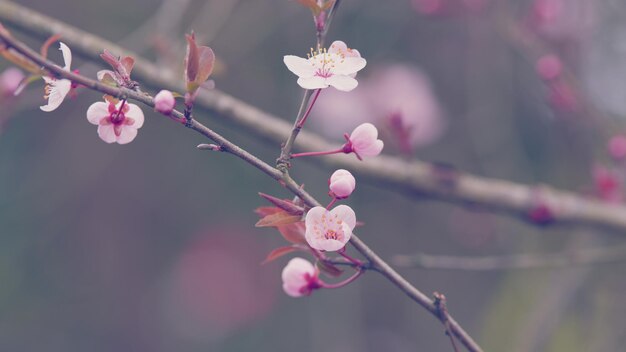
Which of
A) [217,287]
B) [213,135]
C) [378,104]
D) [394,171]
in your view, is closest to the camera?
[213,135]

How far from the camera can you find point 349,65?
2.25ft

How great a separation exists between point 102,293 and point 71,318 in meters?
0.20

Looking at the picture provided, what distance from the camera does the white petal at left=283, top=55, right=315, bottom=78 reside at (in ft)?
2.21

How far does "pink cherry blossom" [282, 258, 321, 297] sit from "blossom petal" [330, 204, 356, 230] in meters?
0.12

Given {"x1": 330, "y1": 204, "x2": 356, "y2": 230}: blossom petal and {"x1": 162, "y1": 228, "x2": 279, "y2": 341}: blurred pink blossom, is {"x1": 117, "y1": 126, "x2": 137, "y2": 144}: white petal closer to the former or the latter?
{"x1": 330, "y1": 204, "x2": 356, "y2": 230}: blossom petal

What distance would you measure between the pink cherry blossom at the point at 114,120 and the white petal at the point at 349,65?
0.75 ft

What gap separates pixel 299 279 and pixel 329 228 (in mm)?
123

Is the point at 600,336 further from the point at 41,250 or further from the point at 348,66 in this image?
the point at 41,250

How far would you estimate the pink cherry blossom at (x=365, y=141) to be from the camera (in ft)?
2.30

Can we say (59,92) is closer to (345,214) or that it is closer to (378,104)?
(345,214)

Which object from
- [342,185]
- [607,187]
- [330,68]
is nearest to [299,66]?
[330,68]

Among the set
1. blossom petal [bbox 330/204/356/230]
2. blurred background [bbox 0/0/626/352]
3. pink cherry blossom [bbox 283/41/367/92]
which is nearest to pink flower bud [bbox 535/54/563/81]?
blurred background [bbox 0/0/626/352]

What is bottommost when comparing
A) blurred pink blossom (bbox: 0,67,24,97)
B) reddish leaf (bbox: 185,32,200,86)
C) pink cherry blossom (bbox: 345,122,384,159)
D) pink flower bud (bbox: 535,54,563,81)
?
reddish leaf (bbox: 185,32,200,86)

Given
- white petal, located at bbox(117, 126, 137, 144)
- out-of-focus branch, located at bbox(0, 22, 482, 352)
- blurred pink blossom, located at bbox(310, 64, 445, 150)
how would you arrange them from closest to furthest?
1. out-of-focus branch, located at bbox(0, 22, 482, 352)
2. white petal, located at bbox(117, 126, 137, 144)
3. blurred pink blossom, located at bbox(310, 64, 445, 150)
